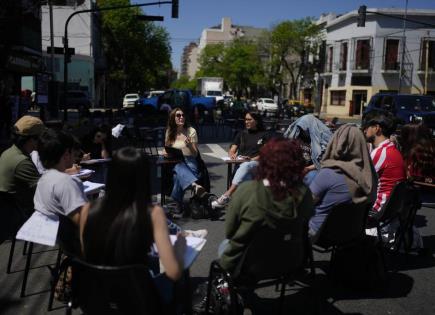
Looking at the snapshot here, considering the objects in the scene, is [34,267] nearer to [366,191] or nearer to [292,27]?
[366,191]

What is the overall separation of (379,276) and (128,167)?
276 centimetres

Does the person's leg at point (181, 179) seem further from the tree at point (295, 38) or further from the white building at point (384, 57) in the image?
the tree at point (295, 38)

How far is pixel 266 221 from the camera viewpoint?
A: 2947 millimetres

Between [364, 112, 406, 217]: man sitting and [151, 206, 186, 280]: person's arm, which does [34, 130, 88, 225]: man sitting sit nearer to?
[151, 206, 186, 280]: person's arm

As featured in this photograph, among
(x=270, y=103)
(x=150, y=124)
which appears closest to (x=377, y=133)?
(x=150, y=124)

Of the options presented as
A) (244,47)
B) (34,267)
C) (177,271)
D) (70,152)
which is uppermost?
(244,47)

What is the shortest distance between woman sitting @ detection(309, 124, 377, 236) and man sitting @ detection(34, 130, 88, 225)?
6.26 ft

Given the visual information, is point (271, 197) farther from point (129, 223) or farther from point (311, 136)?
point (311, 136)

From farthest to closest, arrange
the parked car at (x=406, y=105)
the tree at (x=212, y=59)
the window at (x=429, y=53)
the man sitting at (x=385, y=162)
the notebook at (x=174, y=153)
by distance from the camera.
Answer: the tree at (x=212, y=59) < the window at (x=429, y=53) < the parked car at (x=406, y=105) < the notebook at (x=174, y=153) < the man sitting at (x=385, y=162)

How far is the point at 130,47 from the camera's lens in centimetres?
5075

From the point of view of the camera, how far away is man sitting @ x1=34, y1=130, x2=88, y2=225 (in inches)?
123

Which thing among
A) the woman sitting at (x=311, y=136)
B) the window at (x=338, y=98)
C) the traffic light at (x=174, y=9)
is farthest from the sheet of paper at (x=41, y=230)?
the window at (x=338, y=98)

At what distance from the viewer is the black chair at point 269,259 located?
301 centimetres

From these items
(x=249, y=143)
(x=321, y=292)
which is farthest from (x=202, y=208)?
(x=321, y=292)
